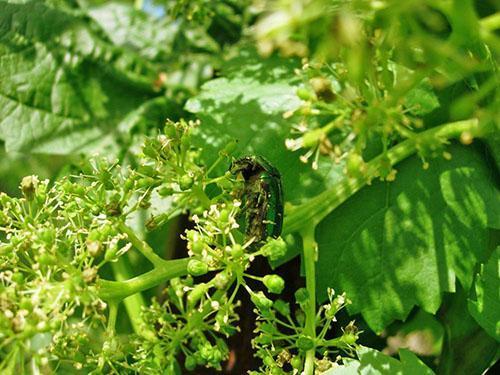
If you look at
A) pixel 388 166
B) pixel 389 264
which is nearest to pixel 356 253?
pixel 389 264

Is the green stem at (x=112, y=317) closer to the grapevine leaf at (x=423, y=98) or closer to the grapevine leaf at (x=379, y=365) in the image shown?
the grapevine leaf at (x=379, y=365)

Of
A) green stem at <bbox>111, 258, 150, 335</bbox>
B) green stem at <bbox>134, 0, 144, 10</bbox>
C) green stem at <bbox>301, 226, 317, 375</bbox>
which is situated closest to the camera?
green stem at <bbox>301, 226, 317, 375</bbox>

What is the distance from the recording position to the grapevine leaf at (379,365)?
76.2 inches

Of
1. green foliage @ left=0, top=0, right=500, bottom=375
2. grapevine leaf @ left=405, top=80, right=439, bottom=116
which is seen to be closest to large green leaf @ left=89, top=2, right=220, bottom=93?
green foliage @ left=0, top=0, right=500, bottom=375

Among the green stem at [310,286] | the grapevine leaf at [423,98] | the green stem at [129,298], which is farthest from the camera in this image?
the green stem at [129,298]

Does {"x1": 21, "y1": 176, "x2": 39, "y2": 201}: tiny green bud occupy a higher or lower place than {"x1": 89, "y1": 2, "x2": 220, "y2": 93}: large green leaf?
higher

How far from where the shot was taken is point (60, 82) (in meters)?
2.88

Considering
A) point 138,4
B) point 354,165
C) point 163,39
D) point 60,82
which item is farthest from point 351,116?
point 138,4

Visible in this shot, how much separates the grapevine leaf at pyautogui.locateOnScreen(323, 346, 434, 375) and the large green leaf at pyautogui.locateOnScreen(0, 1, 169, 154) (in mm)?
1284

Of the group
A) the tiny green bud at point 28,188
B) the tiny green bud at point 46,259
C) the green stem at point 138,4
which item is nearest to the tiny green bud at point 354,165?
the tiny green bud at point 46,259

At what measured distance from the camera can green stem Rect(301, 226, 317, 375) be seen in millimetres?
1854

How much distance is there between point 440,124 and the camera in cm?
217

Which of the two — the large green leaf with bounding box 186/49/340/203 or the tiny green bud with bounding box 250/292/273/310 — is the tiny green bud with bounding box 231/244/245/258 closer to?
the tiny green bud with bounding box 250/292/273/310

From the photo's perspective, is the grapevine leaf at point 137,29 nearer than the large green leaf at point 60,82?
No
